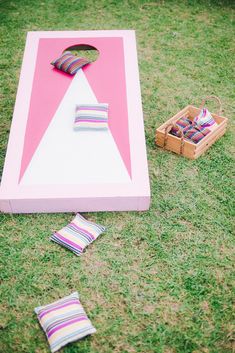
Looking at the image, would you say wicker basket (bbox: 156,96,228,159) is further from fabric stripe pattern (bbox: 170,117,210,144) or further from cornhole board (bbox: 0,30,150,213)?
cornhole board (bbox: 0,30,150,213)

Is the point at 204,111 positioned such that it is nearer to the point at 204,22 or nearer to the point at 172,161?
the point at 172,161

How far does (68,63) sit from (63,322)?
103 inches

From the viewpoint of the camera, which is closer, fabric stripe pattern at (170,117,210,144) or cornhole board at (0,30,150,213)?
cornhole board at (0,30,150,213)

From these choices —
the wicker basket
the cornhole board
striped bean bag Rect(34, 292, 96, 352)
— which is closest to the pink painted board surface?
the cornhole board

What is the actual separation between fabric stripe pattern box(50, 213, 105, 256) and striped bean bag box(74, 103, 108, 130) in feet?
2.84

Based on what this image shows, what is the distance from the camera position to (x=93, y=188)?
3455 millimetres

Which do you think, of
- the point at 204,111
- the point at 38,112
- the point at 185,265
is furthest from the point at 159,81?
the point at 185,265

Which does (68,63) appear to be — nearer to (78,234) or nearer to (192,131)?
(192,131)

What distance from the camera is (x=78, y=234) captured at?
3332mm

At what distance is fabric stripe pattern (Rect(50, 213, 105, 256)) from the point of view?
3.27 m

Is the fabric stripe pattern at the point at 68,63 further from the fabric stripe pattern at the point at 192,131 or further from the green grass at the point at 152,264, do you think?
the fabric stripe pattern at the point at 192,131

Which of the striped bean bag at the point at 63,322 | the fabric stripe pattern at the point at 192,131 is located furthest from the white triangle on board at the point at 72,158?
the striped bean bag at the point at 63,322

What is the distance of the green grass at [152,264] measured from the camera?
9.03 ft

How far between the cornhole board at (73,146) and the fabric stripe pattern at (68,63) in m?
0.05
